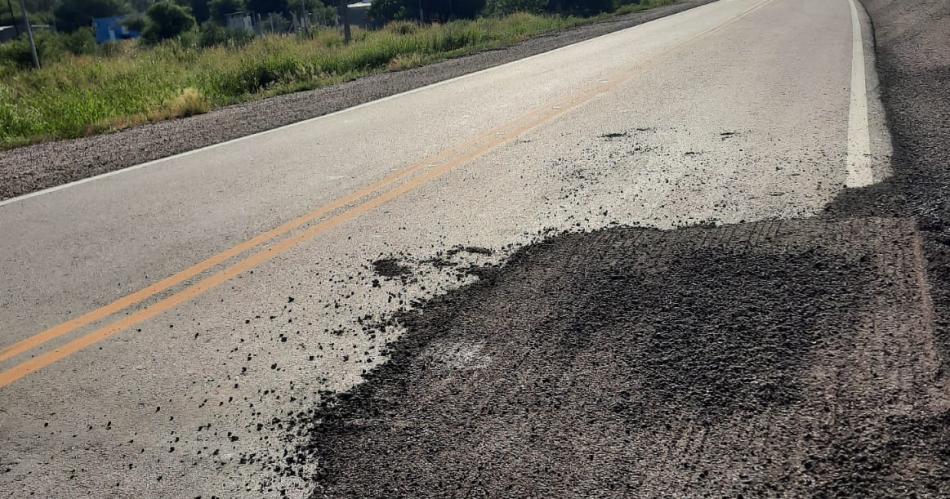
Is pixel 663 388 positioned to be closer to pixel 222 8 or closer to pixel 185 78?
pixel 185 78

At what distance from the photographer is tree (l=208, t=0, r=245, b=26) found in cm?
7912

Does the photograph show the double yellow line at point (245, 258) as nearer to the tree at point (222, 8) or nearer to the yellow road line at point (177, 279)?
the yellow road line at point (177, 279)

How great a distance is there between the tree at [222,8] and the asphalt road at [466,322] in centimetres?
7818

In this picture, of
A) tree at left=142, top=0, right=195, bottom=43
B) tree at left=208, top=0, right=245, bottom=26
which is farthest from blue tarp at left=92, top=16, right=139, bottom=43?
tree at left=142, top=0, right=195, bottom=43

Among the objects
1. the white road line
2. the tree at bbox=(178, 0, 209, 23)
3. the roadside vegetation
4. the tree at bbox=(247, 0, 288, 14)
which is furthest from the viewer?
the tree at bbox=(178, 0, 209, 23)

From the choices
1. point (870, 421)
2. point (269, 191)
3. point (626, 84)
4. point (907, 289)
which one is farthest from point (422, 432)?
point (626, 84)

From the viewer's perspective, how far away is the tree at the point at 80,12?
88.2 metres

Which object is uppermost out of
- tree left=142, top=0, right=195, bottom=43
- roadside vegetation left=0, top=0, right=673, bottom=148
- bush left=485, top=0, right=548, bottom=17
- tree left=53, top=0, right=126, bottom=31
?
tree left=53, top=0, right=126, bottom=31

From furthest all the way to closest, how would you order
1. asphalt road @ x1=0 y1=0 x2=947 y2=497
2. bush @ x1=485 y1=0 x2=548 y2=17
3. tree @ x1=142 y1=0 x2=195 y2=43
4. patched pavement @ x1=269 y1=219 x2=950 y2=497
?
1. tree @ x1=142 y1=0 x2=195 y2=43
2. bush @ x1=485 y1=0 x2=548 y2=17
3. asphalt road @ x1=0 y1=0 x2=947 y2=497
4. patched pavement @ x1=269 y1=219 x2=950 y2=497

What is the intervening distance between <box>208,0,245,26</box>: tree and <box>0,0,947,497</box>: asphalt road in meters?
78.2

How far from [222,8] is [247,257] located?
83781 mm

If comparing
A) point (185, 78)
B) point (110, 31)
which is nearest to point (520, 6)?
point (185, 78)

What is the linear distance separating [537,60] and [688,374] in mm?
14004

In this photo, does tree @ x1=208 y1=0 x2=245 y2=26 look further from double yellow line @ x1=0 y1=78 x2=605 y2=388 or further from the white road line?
double yellow line @ x1=0 y1=78 x2=605 y2=388
